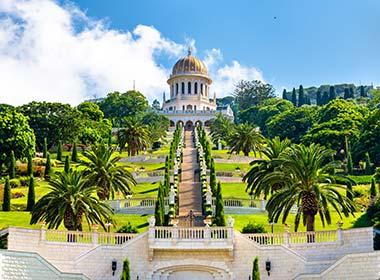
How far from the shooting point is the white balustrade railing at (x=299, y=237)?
1347 inches

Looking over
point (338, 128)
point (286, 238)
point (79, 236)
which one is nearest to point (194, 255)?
point (286, 238)

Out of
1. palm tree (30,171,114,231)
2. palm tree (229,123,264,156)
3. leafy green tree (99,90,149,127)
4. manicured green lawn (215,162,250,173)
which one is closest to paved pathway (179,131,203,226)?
manicured green lawn (215,162,250,173)

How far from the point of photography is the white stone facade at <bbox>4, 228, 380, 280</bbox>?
3359 cm

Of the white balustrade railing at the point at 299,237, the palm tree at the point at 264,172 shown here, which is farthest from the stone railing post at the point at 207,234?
the palm tree at the point at 264,172

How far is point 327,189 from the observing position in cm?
3697

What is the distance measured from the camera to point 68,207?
36.8m

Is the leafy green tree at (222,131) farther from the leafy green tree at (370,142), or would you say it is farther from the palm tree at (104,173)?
the palm tree at (104,173)

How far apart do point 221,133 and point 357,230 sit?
6917 centimetres

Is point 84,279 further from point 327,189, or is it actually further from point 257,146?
point 257,146

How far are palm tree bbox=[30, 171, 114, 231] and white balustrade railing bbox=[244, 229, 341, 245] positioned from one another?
951cm

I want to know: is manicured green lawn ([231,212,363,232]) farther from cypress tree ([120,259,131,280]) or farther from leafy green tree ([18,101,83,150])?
leafy green tree ([18,101,83,150])

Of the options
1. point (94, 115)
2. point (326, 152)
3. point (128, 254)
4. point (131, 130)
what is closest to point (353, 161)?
point (131, 130)

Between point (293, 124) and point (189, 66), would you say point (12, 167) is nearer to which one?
point (293, 124)

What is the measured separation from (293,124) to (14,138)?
55453mm
